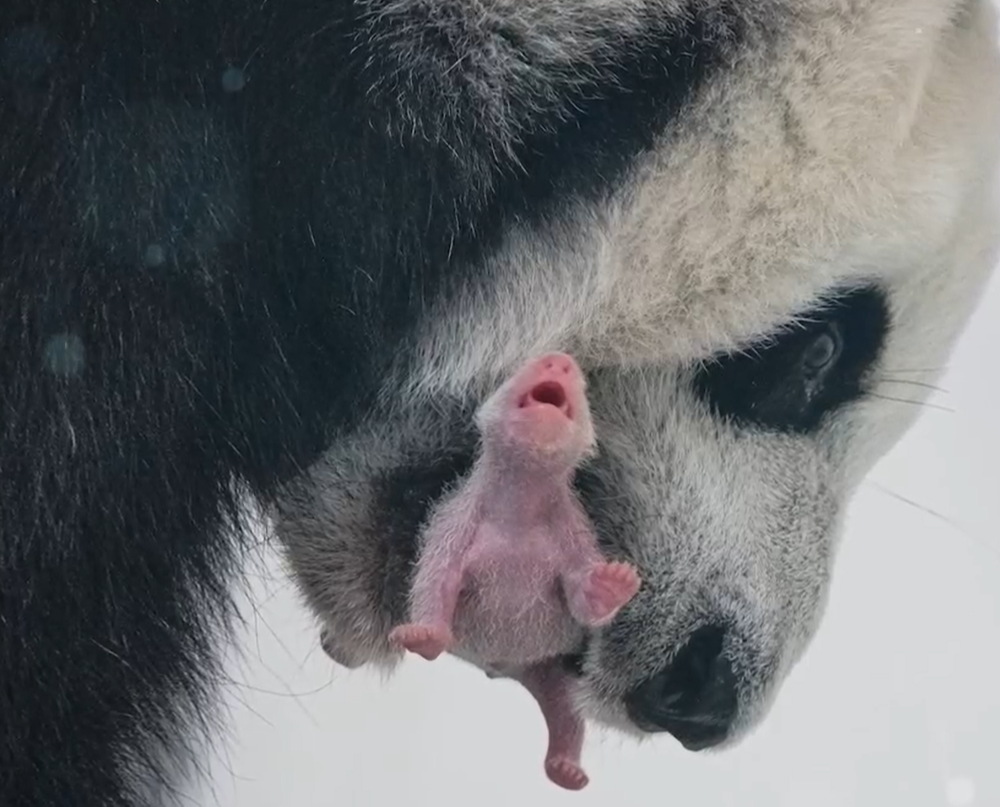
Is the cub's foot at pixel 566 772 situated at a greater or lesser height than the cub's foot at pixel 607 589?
lesser

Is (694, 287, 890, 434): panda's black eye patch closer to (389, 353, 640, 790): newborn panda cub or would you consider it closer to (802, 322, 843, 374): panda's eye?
(802, 322, 843, 374): panda's eye

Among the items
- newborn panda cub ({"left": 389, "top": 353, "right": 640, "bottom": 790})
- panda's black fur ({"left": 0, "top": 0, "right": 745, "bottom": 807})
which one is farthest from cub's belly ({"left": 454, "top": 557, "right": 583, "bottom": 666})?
panda's black fur ({"left": 0, "top": 0, "right": 745, "bottom": 807})

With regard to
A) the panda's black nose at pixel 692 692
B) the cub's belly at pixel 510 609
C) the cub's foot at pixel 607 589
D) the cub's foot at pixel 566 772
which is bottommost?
the cub's foot at pixel 566 772

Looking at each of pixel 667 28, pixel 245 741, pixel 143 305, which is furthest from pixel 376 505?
pixel 245 741

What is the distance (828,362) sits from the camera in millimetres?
939

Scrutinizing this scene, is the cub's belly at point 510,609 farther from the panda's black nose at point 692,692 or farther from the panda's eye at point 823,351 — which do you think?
the panda's eye at point 823,351

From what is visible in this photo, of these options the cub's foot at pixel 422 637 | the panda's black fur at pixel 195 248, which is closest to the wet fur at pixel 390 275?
the panda's black fur at pixel 195 248

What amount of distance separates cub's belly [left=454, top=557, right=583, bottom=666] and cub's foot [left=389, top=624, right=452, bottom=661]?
0.05 m

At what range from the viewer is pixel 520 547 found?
2.69 ft

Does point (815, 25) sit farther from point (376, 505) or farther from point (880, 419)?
point (376, 505)

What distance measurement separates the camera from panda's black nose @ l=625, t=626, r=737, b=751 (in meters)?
0.89

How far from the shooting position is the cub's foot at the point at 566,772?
0.88m

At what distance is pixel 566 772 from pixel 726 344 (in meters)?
0.31

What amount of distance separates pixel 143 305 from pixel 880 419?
543mm
